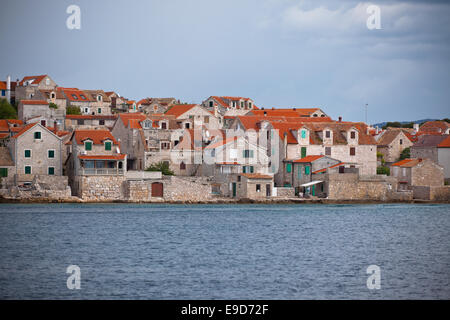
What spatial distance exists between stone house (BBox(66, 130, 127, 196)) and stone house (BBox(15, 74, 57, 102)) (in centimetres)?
3485

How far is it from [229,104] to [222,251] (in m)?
62.9

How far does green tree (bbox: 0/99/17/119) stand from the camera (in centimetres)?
8806

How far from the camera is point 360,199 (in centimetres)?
6625

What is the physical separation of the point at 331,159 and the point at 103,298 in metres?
40.3

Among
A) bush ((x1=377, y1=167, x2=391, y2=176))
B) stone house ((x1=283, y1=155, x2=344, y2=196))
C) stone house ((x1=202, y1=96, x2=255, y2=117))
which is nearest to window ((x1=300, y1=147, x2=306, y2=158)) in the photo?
stone house ((x1=283, y1=155, x2=344, y2=196))

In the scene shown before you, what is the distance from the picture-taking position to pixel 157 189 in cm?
6166

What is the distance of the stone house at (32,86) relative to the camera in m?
97.8

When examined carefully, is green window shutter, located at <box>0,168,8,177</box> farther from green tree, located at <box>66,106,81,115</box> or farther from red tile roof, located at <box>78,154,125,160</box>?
green tree, located at <box>66,106,81,115</box>

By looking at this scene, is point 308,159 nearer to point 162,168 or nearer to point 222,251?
point 162,168

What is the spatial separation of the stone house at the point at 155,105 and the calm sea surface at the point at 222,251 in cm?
4252

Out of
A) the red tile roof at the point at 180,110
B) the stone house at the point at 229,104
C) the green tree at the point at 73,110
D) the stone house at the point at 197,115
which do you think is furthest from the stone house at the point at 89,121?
the stone house at the point at 229,104

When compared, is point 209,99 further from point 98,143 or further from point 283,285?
point 283,285

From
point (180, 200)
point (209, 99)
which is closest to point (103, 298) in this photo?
point (180, 200)
